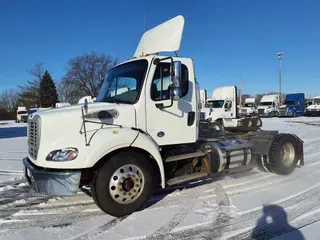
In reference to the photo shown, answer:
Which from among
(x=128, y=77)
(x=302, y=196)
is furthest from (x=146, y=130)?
(x=302, y=196)

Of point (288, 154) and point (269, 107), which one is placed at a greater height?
point (269, 107)

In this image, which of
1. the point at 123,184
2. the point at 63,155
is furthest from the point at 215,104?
the point at 63,155

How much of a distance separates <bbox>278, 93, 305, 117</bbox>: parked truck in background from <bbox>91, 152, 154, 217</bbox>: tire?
3937cm

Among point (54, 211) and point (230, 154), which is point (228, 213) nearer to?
point (230, 154)

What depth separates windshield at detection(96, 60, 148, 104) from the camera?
16.2ft

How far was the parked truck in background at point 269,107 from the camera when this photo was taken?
135 ft

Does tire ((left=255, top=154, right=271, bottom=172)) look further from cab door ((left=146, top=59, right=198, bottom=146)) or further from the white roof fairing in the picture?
the white roof fairing

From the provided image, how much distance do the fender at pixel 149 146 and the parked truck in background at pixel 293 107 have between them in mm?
39153

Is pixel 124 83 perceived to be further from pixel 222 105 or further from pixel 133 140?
pixel 222 105

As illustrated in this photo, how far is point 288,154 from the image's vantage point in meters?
7.28

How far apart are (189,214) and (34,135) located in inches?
109

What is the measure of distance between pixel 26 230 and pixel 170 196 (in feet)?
8.39

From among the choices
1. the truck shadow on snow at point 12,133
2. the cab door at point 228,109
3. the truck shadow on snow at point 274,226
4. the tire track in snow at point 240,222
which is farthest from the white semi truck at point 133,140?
the truck shadow on snow at point 12,133

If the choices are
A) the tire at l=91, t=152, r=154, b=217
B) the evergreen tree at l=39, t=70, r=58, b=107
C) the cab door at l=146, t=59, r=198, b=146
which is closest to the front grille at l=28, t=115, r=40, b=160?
the tire at l=91, t=152, r=154, b=217
